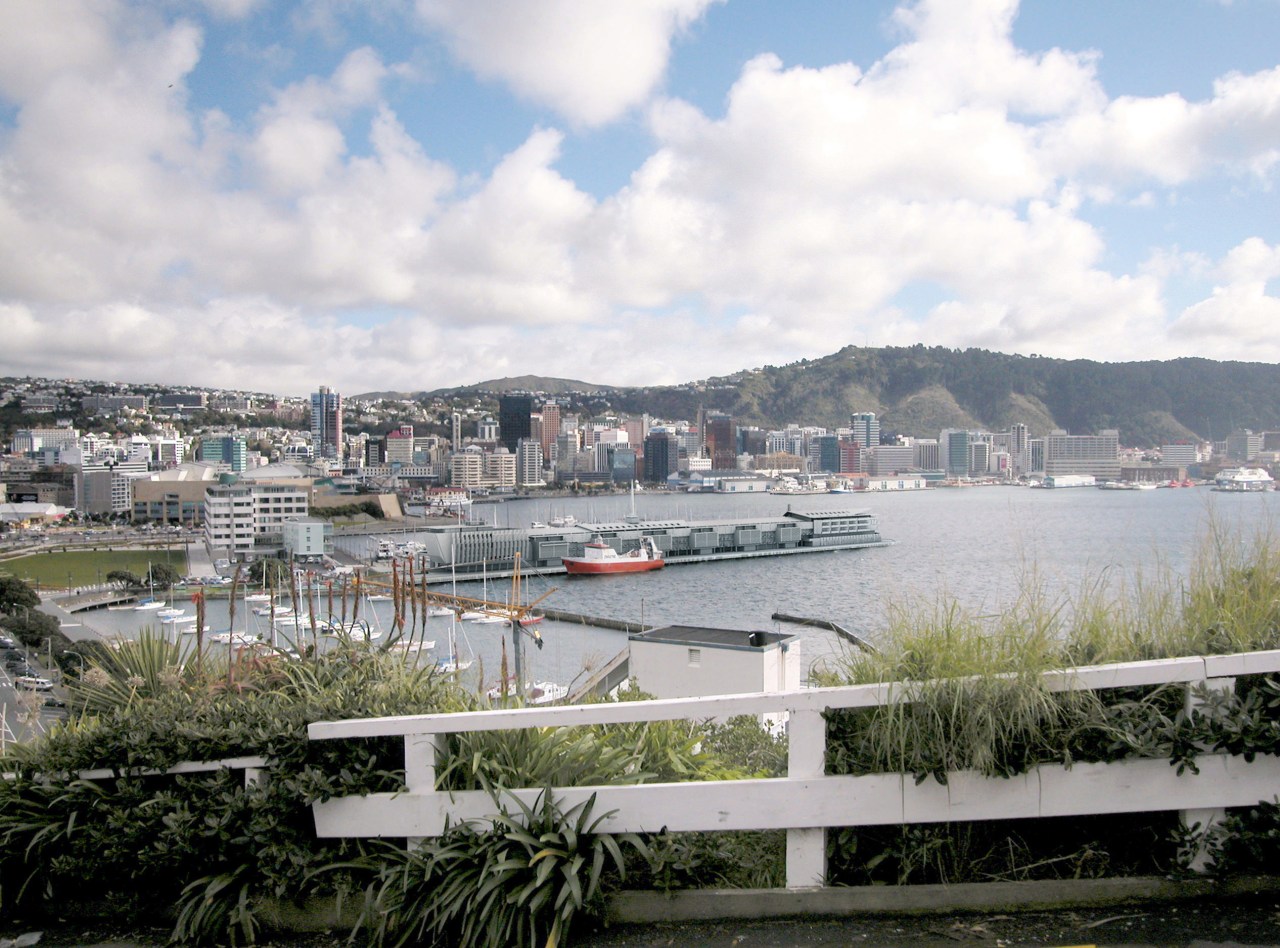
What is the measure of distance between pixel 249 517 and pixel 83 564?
11783 millimetres

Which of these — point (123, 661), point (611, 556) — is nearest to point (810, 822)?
point (123, 661)

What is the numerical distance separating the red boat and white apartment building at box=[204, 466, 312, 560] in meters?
24.4

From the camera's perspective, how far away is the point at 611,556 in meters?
56.3

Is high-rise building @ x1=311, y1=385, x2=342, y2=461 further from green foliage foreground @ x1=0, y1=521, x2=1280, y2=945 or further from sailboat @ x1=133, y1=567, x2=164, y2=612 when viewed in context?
green foliage foreground @ x1=0, y1=521, x2=1280, y2=945

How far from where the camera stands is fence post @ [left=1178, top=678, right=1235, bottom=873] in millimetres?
2229

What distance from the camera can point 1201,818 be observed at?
2240mm

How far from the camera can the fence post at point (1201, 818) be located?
7.31ft

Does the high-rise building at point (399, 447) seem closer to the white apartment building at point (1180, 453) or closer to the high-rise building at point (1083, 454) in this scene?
the high-rise building at point (1083, 454)

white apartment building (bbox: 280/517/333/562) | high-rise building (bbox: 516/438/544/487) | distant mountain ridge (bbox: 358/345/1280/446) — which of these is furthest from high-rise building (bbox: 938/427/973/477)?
white apartment building (bbox: 280/517/333/562)

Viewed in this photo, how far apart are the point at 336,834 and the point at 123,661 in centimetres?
141

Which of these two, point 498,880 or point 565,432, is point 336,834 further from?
point 565,432

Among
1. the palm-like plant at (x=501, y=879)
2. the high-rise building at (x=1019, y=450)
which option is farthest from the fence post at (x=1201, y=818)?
the high-rise building at (x=1019, y=450)

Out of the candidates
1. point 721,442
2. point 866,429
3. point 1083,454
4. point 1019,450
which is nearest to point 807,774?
point 1083,454

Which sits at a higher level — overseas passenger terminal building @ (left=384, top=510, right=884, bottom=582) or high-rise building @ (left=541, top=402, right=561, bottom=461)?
high-rise building @ (left=541, top=402, right=561, bottom=461)
